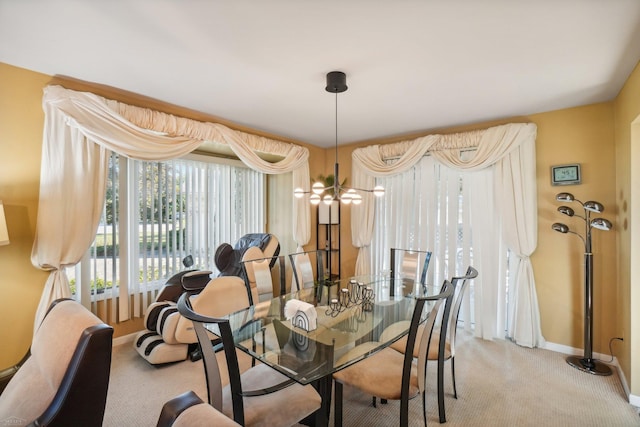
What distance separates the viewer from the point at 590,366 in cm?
266

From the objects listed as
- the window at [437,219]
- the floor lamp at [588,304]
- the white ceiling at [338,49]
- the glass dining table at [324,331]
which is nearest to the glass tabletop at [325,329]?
the glass dining table at [324,331]

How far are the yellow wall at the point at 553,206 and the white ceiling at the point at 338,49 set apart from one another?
0.20 meters

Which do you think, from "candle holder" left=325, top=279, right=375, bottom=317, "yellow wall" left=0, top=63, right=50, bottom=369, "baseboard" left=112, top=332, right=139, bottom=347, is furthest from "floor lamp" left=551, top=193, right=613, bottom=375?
"yellow wall" left=0, top=63, right=50, bottom=369

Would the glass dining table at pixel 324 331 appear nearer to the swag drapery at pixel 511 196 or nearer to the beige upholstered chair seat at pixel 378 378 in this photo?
the beige upholstered chair seat at pixel 378 378

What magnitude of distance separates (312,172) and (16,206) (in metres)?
3.48

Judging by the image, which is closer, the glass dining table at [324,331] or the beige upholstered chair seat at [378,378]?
the glass dining table at [324,331]

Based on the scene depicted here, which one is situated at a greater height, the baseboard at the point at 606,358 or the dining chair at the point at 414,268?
the dining chair at the point at 414,268

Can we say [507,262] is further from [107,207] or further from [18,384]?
[107,207]

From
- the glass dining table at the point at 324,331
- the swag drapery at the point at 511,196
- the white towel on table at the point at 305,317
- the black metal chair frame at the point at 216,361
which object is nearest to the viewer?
the black metal chair frame at the point at 216,361

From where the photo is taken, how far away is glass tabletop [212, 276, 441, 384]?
1.55 m

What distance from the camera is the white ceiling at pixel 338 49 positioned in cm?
159

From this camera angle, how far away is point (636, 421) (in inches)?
78.5

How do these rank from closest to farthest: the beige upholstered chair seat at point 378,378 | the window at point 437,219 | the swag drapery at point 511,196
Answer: the beige upholstered chair seat at point 378,378 → the swag drapery at point 511,196 → the window at point 437,219

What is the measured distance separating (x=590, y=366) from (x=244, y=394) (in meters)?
3.17
